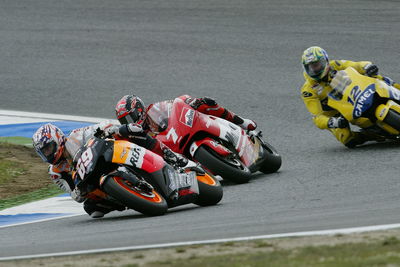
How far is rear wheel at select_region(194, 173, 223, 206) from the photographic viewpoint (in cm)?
982

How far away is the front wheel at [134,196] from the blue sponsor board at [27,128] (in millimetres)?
5541

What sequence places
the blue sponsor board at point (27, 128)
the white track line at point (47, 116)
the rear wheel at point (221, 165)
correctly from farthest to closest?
the white track line at point (47, 116)
the blue sponsor board at point (27, 128)
the rear wheel at point (221, 165)

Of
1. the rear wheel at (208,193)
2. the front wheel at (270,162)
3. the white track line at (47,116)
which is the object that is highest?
the rear wheel at (208,193)

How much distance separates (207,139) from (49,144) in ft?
6.37

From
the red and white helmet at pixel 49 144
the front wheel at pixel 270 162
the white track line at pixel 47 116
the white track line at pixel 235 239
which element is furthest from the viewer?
the white track line at pixel 47 116

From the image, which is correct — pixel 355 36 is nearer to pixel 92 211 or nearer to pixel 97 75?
pixel 97 75

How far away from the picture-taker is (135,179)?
29.7ft

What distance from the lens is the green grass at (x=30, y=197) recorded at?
11.5 m

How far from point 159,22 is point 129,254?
14.2 metres

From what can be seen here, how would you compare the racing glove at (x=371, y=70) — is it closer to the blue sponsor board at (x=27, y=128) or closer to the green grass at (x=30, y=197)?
the green grass at (x=30, y=197)

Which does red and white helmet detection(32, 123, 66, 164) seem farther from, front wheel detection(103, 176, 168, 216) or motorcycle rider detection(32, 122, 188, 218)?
front wheel detection(103, 176, 168, 216)

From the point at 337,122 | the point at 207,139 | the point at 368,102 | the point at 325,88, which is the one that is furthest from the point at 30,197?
the point at 368,102

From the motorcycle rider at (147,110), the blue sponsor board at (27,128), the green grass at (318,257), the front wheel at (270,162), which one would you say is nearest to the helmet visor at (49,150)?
the motorcycle rider at (147,110)

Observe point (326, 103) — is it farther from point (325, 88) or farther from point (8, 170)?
point (8, 170)
